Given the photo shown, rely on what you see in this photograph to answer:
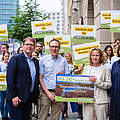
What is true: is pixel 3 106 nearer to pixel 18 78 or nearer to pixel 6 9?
pixel 18 78

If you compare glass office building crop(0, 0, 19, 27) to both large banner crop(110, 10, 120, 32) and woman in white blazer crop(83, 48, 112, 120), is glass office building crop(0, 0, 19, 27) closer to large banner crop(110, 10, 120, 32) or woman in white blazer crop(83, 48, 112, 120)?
large banner crop(110, 10, 120, 32)

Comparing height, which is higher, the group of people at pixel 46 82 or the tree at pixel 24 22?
the tree at pixel 24 22

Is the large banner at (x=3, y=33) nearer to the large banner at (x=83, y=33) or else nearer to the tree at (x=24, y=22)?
the large banner at (x=83, y=33)

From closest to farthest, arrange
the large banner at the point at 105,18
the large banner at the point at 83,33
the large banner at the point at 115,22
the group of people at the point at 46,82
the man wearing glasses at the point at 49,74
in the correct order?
the group of people at the point at 46,82
the man wearing glasses at the point at 49,74
the large banner at the point at 115,22
the large banner at the point at 83,33
the large banner at the point at 105,18

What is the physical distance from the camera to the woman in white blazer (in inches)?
167

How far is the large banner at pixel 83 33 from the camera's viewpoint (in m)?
7.49

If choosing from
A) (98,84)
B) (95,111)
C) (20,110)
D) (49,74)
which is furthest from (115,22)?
(20,110)

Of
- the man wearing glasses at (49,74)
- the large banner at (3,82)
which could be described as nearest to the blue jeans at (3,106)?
the large banner at (3,82)

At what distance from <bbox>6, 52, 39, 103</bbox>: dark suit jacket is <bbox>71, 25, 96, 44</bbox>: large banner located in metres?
3.38

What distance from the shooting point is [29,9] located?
20.5m

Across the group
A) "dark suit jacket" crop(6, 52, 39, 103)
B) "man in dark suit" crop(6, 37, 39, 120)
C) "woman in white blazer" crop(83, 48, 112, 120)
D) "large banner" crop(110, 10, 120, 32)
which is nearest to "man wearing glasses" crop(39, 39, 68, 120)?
"man in dark suit" crop(6, 37, 39, 120)

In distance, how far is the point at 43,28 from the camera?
8.38 m

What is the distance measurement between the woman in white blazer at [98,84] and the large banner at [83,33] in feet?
9.95

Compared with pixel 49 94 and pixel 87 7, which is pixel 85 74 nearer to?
pixel 49 94
